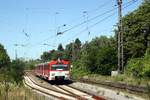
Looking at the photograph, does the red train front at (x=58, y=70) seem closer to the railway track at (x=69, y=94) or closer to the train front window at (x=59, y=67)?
the train front window at (x=59, y=67)

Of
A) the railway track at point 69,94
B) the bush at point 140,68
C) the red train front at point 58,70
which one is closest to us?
the railway track at point 69,94

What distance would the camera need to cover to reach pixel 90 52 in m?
59.5

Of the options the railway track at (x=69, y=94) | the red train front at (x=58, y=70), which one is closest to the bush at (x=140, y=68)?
the red train front at (x=58, y=70)

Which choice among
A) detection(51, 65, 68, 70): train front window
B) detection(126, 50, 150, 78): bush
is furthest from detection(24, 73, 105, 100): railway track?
detection(51, 65, 68, 70): train front window

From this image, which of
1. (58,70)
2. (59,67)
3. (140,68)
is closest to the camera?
(140,68)

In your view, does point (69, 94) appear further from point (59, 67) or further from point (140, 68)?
point (59, 67)

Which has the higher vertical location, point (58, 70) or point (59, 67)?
point (59, 67)

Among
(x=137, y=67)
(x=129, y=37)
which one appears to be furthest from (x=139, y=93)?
(x=129, y=37)

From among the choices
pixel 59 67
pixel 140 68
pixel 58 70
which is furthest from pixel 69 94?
pixel 59 67

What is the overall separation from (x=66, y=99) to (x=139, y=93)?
5.55 metres

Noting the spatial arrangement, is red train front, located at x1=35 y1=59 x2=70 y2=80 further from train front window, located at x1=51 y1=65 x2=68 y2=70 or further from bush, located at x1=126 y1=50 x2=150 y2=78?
bush, located at x1=126 y1=50 x2=150 y2=78

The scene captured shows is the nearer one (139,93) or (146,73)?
(139,93)

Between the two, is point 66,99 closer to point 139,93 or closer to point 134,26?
point 139,93

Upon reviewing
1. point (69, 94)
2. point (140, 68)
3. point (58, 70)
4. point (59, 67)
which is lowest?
point (69, 94)
